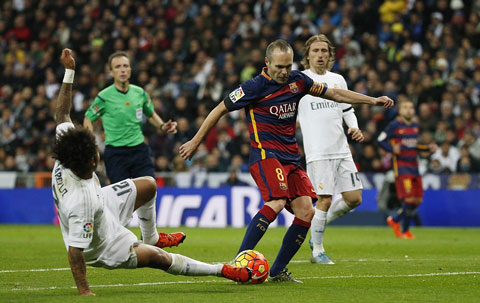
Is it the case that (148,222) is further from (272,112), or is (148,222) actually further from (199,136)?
(272,112)

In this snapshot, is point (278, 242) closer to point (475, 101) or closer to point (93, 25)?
point (475, 101)

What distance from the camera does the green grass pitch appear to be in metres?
6.97

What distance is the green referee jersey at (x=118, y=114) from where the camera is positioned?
11930 millimetres

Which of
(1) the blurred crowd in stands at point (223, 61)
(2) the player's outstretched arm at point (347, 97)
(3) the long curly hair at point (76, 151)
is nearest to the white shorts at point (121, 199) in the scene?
(3) the long curly hair at point (76, 151)

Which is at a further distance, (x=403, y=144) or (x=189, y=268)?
(x=403, y=144)

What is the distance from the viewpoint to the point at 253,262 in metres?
7.64

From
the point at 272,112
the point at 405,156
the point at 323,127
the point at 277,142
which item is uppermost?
the point at 272,112

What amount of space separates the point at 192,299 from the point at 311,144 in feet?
14.9

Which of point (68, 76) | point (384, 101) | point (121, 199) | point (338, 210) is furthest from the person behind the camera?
point (338, 210)

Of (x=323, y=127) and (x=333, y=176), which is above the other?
(x=323, y=127)

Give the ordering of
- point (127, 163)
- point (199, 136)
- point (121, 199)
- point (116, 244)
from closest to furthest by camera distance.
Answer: point (116, 244) < point (121, 199) < point (199, 136) < point (127, 163)

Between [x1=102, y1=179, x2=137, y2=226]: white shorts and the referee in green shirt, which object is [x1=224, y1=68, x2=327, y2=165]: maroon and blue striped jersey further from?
the referee in green shirt

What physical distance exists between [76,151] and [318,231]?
4607 millimetres

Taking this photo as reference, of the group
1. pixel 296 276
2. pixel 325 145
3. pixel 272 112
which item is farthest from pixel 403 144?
pixel 272 112
